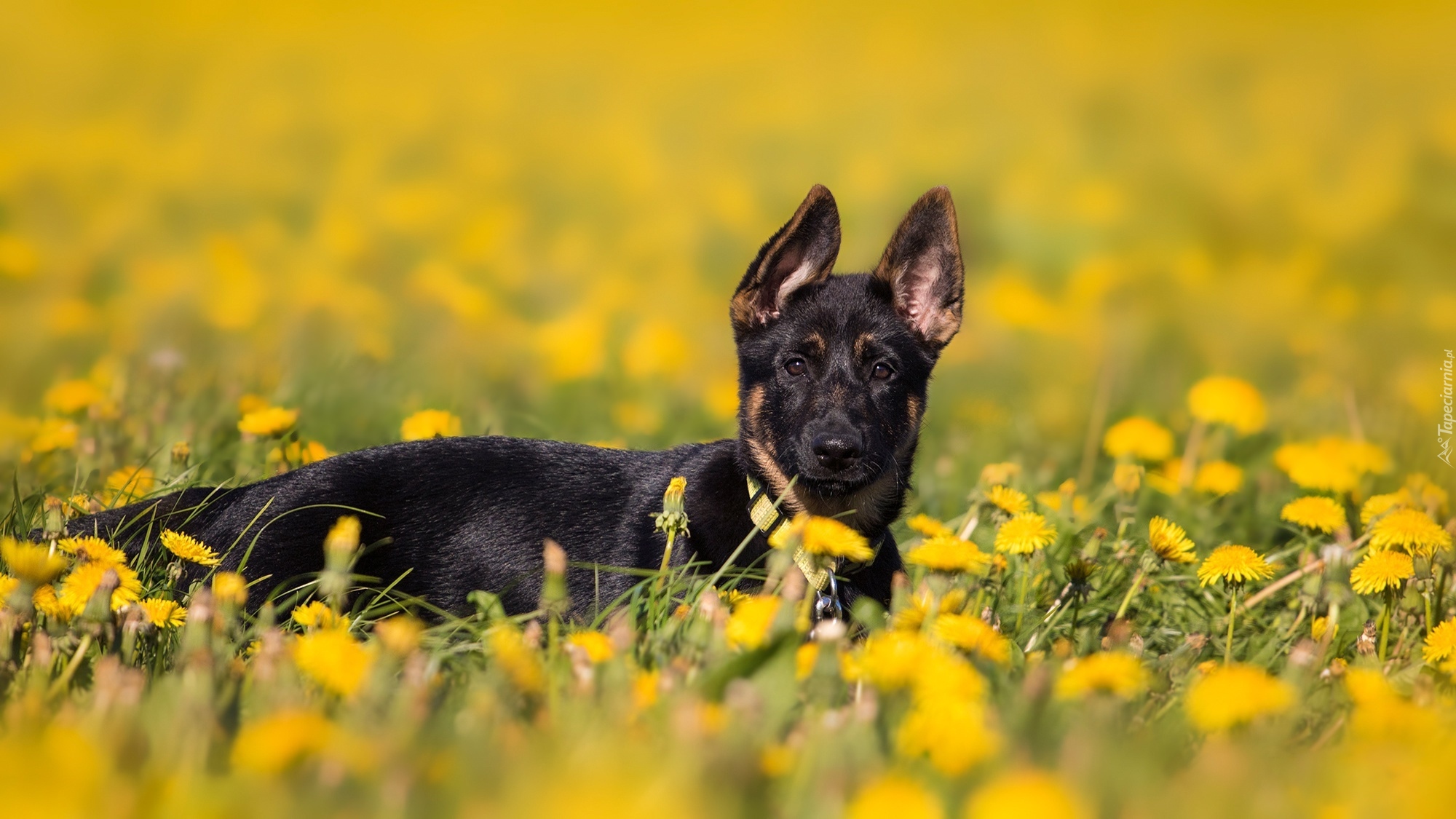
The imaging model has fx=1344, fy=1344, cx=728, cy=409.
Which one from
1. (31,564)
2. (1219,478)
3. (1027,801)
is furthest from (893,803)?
(1219,478)

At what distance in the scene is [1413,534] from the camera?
4.01m

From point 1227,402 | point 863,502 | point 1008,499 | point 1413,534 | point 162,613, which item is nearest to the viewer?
point 162,613

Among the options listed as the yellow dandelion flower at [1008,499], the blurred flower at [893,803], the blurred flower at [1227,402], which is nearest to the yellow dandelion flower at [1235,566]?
the yellow dandelion flower at [1008,499]

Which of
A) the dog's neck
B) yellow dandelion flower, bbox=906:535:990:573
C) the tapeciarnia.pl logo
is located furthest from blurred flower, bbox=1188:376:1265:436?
yellow dandelion flower, bbox=906:535:990:573

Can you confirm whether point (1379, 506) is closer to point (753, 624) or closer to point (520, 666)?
point (753, 624)

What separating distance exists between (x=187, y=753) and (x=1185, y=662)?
8.87ft

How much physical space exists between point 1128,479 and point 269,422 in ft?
10.2

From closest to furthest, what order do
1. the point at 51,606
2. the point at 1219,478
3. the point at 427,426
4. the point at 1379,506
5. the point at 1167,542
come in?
the point at 51,606
the point at 1167,542
the point at 1379,506
the point at 1219,478
the point at 427,426

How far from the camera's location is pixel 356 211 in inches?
404

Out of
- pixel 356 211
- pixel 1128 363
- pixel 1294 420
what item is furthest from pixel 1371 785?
pixel 356 211

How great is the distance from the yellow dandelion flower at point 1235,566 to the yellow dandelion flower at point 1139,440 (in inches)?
70.8

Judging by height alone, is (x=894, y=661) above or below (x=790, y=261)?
below

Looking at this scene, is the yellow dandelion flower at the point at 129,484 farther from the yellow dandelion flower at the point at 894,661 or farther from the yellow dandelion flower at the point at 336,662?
the yellow dandelion flower at the point at 894,661

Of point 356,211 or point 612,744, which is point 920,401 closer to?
point 612,744
